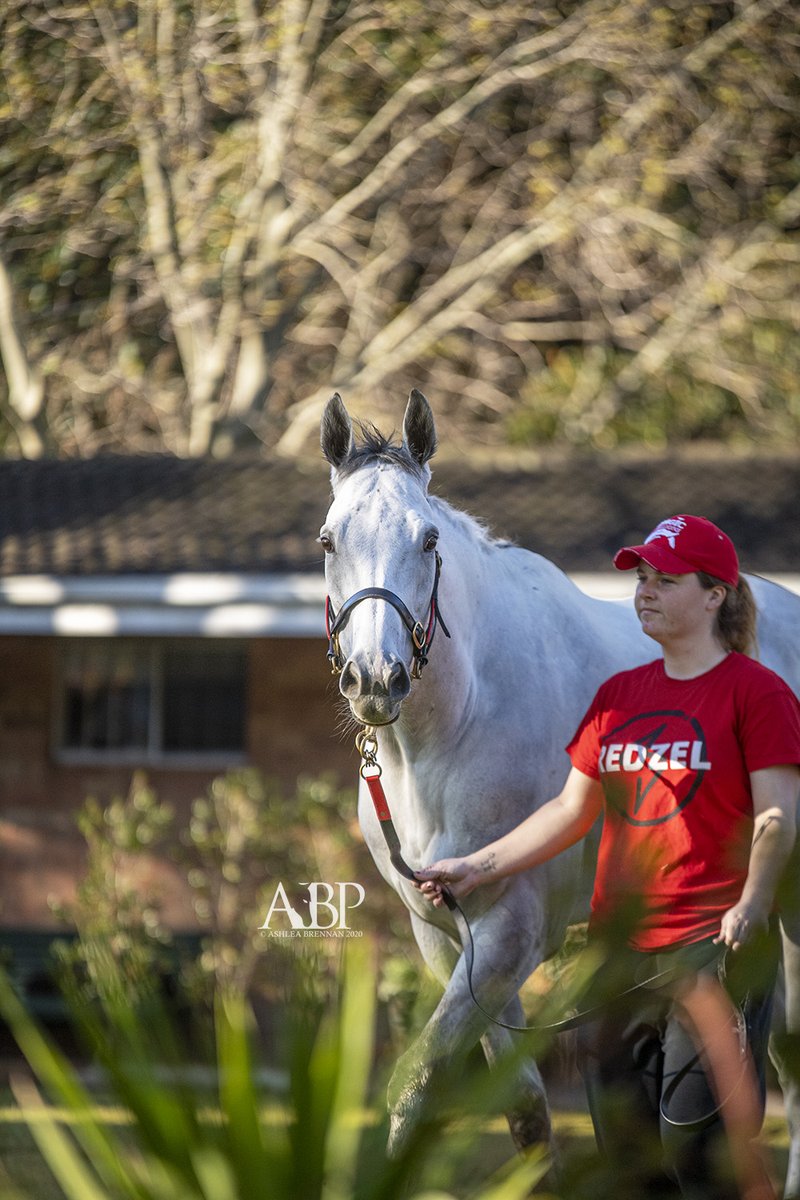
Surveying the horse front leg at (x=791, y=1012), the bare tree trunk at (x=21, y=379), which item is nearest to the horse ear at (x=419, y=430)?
the horse front leg at (x=791, y=1012)

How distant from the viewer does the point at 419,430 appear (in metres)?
3.76

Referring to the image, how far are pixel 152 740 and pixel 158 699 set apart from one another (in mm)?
289

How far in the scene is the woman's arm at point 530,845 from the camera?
3.44 metres

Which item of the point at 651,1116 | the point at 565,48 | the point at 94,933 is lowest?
the point at 651,1116

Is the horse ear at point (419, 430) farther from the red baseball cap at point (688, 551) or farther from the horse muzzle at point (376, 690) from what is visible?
the horse muzzle at point (376, 690)

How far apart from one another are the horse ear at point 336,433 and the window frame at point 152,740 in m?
5.81

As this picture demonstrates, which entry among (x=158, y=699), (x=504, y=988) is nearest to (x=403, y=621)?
(x=504, y=988)

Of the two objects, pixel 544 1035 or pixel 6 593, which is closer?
pixel 544 1035

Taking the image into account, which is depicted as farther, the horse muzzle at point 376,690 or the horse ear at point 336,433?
the horse ear at point 336,433

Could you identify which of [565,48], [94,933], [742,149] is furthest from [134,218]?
[94,933]

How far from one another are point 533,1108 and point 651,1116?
2.43 ft

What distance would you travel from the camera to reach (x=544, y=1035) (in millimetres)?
1664

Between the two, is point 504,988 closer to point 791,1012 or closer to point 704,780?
point 704,780

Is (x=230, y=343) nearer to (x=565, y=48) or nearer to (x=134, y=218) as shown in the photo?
(x=134, y=218)
